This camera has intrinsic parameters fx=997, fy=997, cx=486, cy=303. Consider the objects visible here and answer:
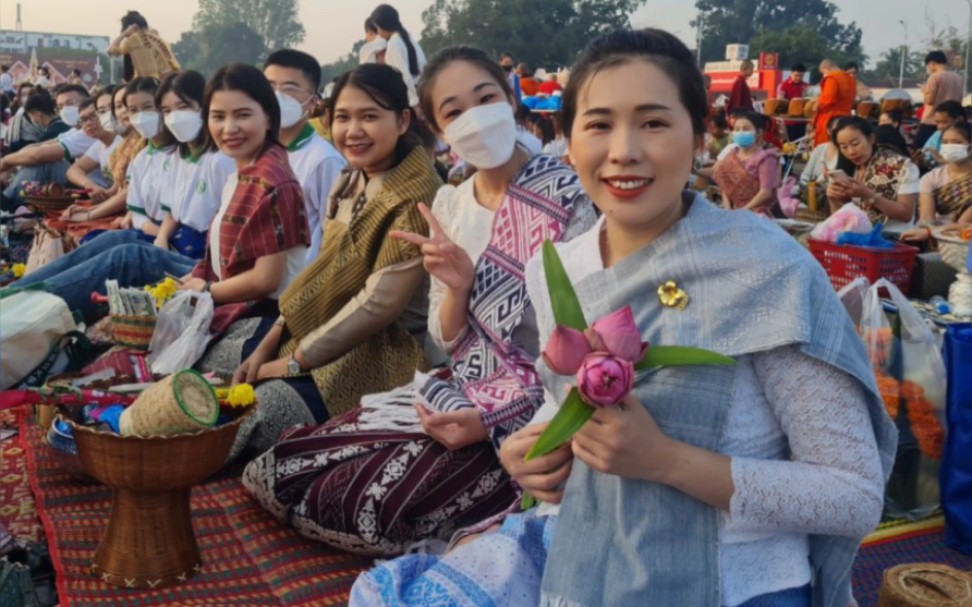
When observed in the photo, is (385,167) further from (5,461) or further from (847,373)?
(847,373)

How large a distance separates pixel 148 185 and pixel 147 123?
19.8 inches

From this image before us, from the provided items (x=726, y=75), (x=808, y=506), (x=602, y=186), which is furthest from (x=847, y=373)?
(x=726, y=75)

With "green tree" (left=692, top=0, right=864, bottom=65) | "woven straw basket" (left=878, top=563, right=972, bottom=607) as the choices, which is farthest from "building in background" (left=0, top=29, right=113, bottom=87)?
"woven straw basket" (left=878, top=563, right=972, bottom=607)

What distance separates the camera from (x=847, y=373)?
55.6 inches

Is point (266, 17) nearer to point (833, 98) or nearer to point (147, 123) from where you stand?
point (833, 98)

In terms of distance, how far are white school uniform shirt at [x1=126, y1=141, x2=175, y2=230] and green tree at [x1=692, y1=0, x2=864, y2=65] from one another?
46129 millimetres

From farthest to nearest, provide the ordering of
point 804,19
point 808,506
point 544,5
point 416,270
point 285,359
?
point 804,19 → point 544,5 → point 285,359 → point 416,270 → point 808,506

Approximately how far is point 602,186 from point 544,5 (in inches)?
1620

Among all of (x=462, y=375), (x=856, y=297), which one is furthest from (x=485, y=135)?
(x=856, y=297)

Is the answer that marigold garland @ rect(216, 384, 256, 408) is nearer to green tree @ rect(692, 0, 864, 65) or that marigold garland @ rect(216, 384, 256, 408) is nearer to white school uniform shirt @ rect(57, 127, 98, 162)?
white school uniform shirt @ rect(57, 127, 98, 162)

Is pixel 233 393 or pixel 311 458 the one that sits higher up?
pixel 233 393

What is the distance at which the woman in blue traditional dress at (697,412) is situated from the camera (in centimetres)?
141

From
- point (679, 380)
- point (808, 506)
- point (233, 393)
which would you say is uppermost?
point (679, 380)

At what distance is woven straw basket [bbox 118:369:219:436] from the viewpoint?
2.65 metres
